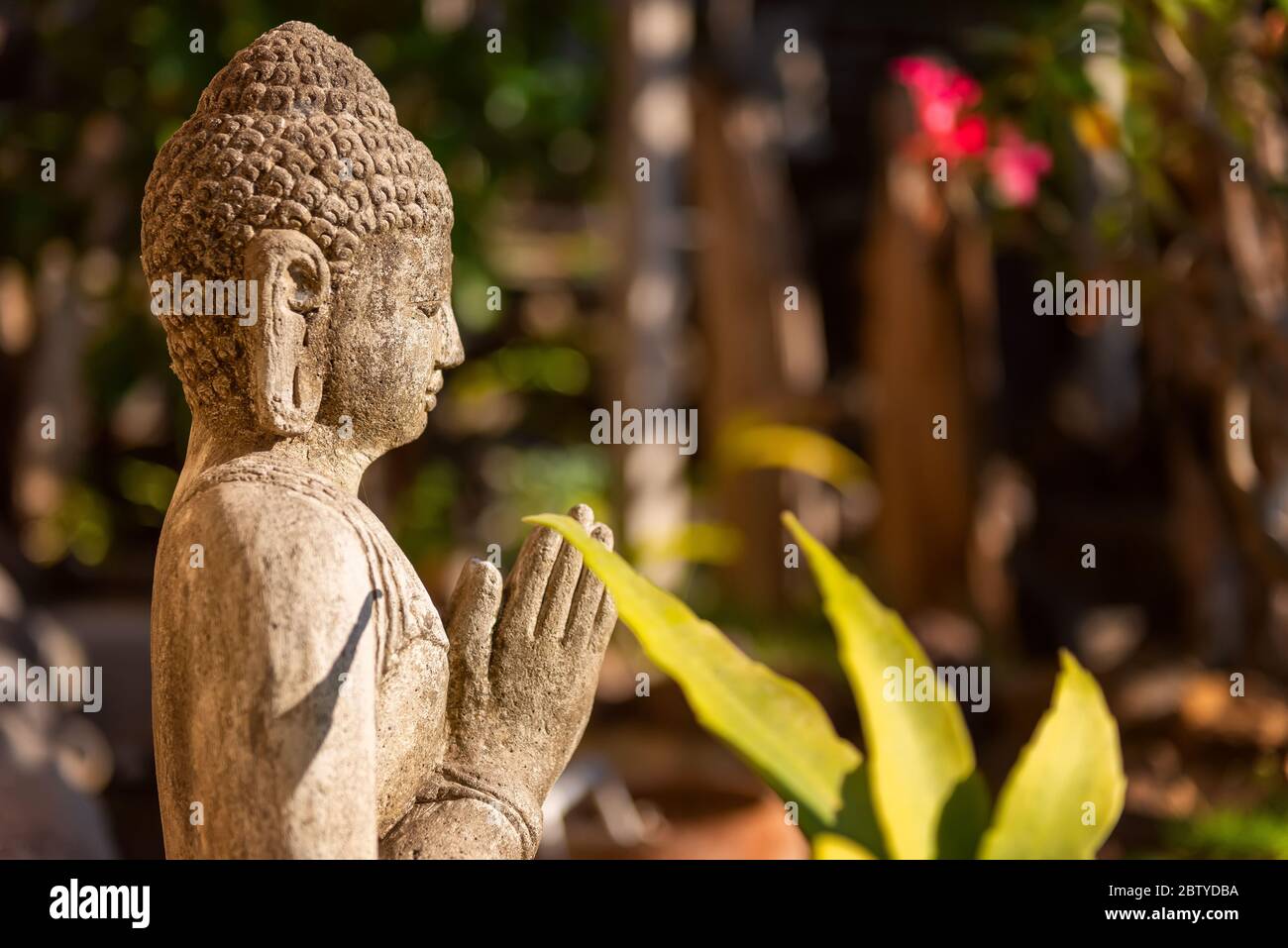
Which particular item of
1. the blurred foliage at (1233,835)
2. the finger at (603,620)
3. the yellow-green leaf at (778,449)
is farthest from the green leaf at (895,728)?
the yellow-green leaf at (778,449)

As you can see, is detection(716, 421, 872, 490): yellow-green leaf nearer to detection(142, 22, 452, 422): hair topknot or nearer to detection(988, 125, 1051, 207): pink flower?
detection(988, 125, 1051, 207): pink flower

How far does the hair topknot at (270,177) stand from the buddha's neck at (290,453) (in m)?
0.03

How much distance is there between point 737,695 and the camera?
1.20 m

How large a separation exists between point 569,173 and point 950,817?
3900mm

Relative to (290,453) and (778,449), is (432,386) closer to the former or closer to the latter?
(290,453)

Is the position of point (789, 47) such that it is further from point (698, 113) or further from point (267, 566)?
point (267, 566)

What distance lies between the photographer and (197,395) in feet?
4.14

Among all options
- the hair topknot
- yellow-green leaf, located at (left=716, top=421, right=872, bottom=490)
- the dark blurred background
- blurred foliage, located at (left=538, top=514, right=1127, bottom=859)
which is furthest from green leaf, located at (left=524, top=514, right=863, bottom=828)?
yellow-green leaf, located at (left=716, top=421, right=872, bottom=490)

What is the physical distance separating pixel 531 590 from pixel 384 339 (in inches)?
10.8

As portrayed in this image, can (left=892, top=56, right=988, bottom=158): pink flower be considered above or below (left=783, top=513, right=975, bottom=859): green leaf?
above

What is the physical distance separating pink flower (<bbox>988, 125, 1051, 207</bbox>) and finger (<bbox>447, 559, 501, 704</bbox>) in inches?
95.6

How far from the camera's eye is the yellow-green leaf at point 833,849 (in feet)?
3.76

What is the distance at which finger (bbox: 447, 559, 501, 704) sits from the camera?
125 cm

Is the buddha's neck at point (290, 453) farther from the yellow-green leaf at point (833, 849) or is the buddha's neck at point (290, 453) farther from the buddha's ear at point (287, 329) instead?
the yellow-green leaf at point (833, 849)
